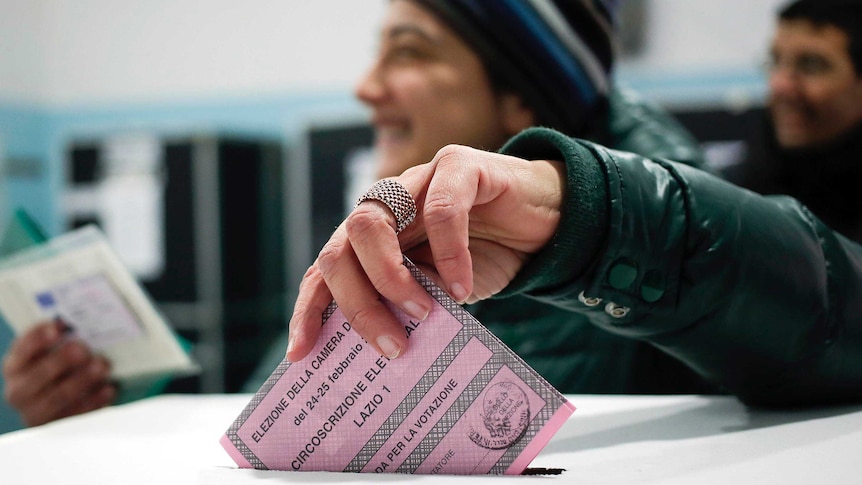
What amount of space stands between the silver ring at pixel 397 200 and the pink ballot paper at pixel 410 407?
0.14 feet

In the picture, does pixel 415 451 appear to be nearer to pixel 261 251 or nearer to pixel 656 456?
pixel 656 456

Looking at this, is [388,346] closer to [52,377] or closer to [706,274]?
[706,274]

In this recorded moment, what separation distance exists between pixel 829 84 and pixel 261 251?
7.98ft

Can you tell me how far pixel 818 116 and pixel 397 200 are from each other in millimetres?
1809

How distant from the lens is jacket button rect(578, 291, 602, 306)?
0.74 meters

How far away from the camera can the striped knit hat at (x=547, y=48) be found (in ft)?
3.82

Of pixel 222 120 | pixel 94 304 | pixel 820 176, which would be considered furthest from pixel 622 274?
pixel 222 120

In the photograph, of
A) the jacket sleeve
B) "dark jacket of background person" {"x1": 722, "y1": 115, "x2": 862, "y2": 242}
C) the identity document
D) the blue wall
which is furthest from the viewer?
the blue wall

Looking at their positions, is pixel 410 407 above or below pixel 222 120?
above

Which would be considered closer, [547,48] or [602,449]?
[602,449]

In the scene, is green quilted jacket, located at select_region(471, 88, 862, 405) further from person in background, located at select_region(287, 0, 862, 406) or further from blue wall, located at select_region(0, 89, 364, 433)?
blue wall, located at select_region(0, 89, 364, 433)

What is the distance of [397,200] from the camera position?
59 centimetres

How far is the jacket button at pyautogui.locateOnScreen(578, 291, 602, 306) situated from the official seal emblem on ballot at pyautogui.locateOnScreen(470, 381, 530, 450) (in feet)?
0.67

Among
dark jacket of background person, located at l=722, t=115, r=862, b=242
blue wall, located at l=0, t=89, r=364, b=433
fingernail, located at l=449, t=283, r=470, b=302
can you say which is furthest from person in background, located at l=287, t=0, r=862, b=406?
blue wall, located at l=0, t=89, r=364, b=433
